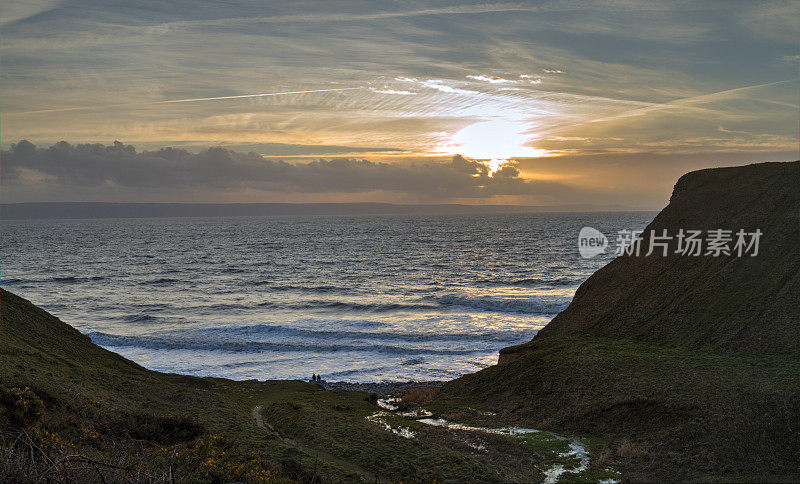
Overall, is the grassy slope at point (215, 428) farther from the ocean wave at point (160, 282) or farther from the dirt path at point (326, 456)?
A: the ocean wave at point (160, 282)

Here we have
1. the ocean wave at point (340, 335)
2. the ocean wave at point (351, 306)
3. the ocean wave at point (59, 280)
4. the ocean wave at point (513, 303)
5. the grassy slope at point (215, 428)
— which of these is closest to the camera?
the grassy slope at point (215, 428)

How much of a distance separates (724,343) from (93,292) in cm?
6851

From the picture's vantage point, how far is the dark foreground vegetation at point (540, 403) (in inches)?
537

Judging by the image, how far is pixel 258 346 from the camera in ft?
137

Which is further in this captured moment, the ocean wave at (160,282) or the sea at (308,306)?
the ocean wave at (160,282)

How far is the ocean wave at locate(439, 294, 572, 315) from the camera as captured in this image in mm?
53375

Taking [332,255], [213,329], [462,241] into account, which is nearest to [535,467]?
[213,329]

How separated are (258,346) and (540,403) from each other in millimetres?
26331

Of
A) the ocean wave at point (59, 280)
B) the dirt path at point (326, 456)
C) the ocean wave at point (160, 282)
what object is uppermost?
the dirt path at point (326, 456)

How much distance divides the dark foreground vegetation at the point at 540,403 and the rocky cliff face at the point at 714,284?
0.09 meters

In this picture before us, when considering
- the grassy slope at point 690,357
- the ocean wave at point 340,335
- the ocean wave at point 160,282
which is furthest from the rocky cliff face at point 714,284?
the ocean wave at point 160,282

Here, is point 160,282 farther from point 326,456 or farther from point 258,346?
point 326,456

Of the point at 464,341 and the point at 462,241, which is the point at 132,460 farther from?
the point at 462,241

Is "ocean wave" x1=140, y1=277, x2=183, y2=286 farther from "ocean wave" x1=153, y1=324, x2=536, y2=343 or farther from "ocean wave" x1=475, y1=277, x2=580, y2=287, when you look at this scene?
"ocean wave" x1=475, y1=277, x2=580, y2=287
